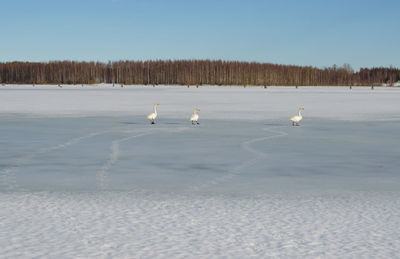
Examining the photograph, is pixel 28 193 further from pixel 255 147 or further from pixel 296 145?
pixel 296 145

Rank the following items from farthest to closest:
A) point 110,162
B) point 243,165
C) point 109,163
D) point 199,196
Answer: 1. point 110,162
2. point 109,163
3. point 243,165
4. point 199,196

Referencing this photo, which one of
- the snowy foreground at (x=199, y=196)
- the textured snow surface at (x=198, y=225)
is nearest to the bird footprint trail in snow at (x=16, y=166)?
the snowy foreground at (x=199, y=196)

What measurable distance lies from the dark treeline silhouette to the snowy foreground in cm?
14487

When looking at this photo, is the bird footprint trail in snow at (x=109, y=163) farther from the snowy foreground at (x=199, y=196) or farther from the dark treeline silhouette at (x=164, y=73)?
the dark treeline silhouette at (x=164, y=73)

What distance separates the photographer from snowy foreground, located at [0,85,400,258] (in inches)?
223

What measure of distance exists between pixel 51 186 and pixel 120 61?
547 feet

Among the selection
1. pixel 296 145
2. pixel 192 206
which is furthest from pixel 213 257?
pixel 296 145

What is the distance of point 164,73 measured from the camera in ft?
540

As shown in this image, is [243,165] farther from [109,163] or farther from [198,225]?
[198,225]

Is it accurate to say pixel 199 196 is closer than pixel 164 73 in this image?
Yes

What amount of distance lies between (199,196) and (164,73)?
158 m

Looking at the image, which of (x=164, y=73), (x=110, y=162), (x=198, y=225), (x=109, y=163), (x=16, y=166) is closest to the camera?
(x=198, y=225)

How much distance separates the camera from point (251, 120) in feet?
74.8

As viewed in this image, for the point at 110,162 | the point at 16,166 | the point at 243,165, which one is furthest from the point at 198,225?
the point at 16,166
